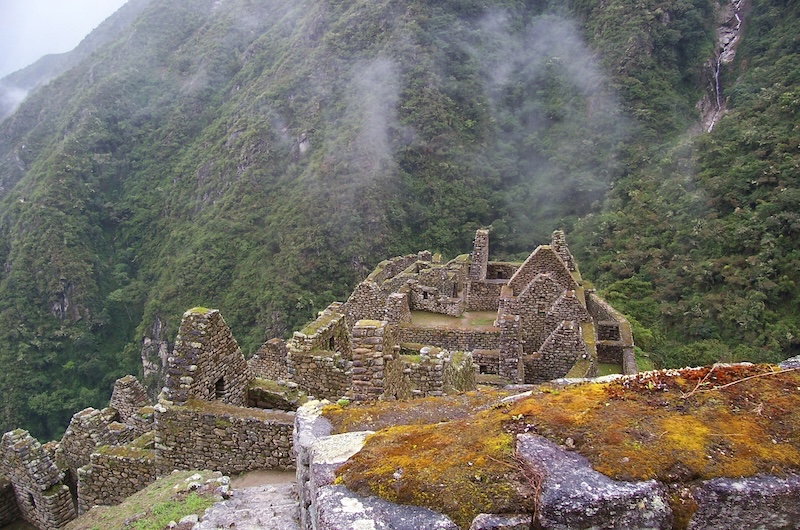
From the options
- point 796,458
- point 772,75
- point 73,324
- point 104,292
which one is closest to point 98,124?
point 104,292

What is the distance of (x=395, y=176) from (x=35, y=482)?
7561 cm

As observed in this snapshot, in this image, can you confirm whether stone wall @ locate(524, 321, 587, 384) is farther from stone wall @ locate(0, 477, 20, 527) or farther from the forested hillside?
the forested hillside

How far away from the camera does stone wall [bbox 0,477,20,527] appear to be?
864cm

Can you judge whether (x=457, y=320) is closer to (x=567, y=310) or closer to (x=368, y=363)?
(x=567, y=310)

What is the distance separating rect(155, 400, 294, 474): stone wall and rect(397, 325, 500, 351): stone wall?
6.56 metres

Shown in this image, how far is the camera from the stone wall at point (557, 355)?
1073 centimetres

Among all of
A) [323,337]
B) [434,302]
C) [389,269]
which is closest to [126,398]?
[323,337]

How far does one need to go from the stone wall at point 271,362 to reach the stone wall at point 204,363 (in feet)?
17.4

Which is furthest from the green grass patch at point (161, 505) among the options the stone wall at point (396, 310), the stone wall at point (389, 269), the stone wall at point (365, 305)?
the stone wall at point (389, 269)

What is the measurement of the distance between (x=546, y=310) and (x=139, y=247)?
101 metres

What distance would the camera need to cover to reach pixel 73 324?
273ft

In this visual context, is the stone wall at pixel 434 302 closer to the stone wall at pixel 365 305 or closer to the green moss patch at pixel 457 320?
the green moss patch at pixel 457 320

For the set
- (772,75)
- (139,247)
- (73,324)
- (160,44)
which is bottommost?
(73,324)

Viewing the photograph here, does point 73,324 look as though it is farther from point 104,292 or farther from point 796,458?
point 796,458
